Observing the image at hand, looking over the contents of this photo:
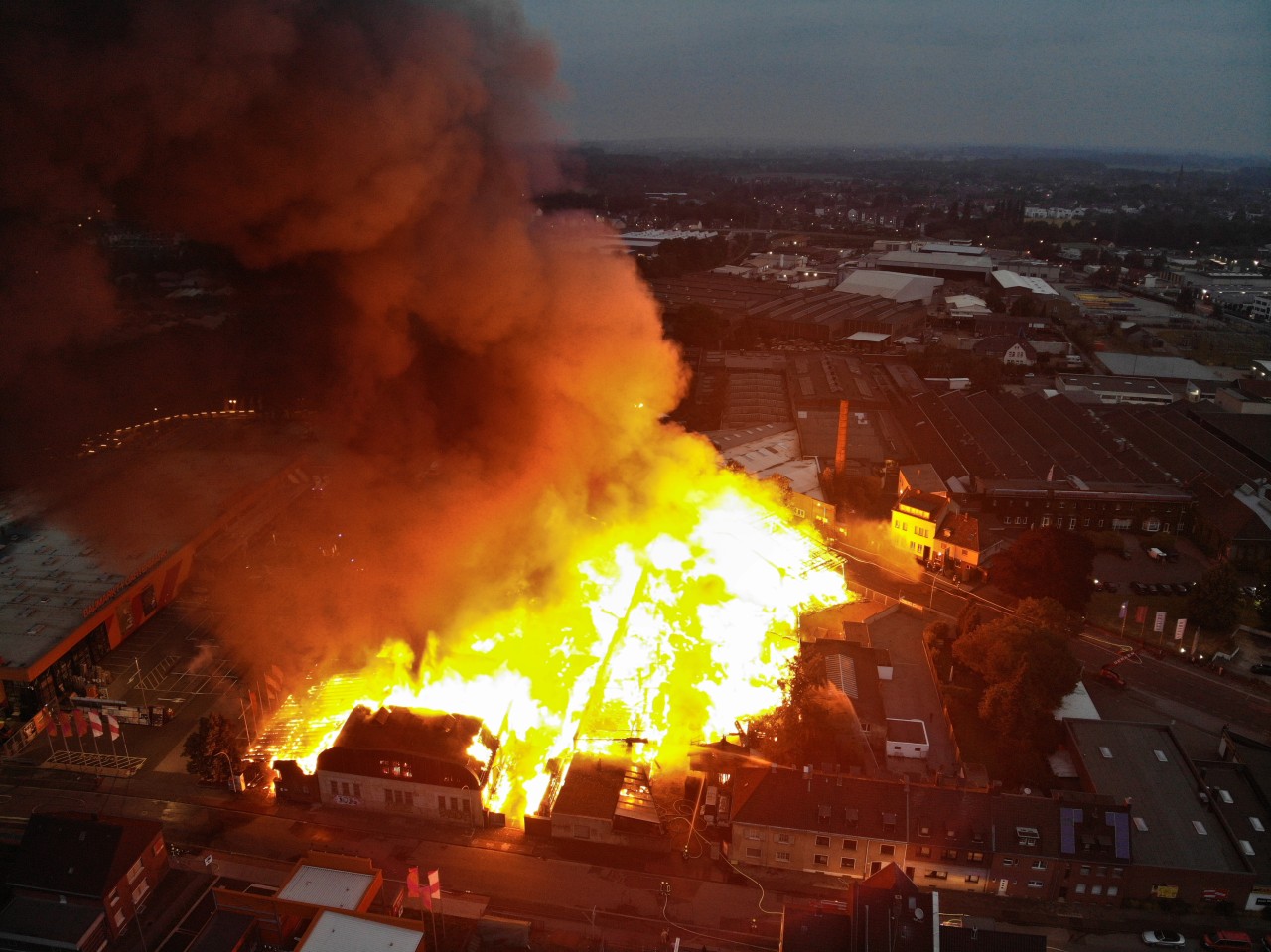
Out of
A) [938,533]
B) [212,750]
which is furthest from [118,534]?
[938,533]

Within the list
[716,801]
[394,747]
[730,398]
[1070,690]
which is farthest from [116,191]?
[730,398]

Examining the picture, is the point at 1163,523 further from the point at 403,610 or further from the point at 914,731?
the point at 403,610

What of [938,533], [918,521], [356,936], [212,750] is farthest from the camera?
[918,521]

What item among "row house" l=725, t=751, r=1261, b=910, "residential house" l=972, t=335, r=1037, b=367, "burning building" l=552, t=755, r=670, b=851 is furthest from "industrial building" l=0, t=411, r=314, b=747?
"residential house" l=972, t=335, r=1037, b=367

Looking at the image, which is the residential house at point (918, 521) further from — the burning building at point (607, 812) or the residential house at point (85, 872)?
the residential house at point (85, 872)

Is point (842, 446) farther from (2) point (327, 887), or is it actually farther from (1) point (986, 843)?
(2) point (327, 887)

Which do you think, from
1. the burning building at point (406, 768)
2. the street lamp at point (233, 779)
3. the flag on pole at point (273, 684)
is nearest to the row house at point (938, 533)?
the burning building at point (406, 768)
